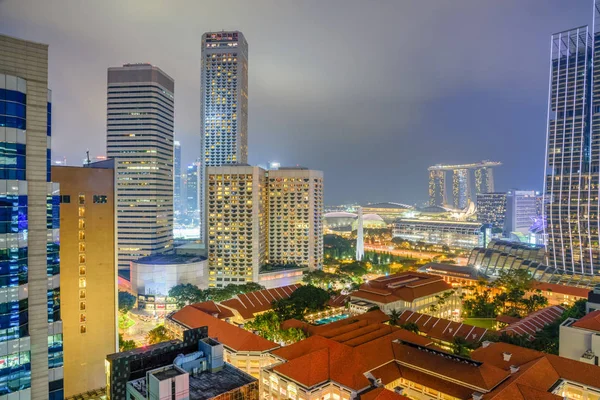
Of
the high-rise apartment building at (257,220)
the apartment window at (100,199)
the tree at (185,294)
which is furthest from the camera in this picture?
the high-rise apartment building at (257,220)

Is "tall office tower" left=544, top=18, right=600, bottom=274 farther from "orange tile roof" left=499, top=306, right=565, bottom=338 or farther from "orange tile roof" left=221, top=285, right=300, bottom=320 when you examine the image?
"orange tile roof" left=221, top=285, right=300, bottom=320

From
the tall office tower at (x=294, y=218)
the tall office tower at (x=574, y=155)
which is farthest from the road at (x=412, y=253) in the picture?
the tall office tower at (x=294, y=218)

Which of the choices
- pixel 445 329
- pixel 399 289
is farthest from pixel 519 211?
pixel 445 329

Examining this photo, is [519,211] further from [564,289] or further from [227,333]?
[227,333]

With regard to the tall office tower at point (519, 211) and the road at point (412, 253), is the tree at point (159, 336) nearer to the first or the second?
the road at point (412, 253)

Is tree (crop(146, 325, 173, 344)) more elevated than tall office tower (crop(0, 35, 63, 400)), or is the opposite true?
tall office tower (crop(0, 35, 63, 400))

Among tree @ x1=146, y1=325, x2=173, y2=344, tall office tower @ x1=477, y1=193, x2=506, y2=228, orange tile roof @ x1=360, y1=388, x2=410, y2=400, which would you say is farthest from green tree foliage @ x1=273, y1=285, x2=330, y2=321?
tall office tower @ x1=477, y1=193, x2=506, y2=228
